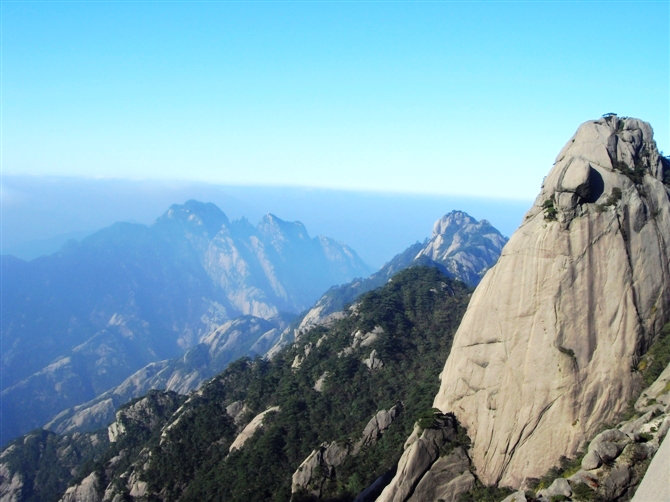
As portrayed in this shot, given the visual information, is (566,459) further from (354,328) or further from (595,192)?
(354,328)

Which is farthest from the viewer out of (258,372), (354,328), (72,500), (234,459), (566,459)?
(258,372)

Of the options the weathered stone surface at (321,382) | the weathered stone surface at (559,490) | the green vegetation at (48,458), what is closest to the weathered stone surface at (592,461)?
the weathered stone surface at (559,490)

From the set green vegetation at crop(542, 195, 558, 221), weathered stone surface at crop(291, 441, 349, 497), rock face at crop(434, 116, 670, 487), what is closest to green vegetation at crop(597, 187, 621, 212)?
rock face at crop(434, 116, 670, 487)

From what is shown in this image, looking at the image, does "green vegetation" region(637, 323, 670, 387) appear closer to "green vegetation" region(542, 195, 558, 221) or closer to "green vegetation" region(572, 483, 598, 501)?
"green vegetation" region(572, 483, 598, 501)

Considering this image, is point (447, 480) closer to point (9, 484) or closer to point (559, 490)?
point (559, 490)

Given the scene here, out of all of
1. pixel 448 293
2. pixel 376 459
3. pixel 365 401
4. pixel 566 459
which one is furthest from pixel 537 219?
pixel 448 293

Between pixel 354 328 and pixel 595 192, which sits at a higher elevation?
pixel 595 192
